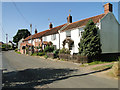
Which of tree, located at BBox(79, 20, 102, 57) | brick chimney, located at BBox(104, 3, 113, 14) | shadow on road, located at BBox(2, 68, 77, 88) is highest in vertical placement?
brick chimney, located at BBox(104, 3, 113, 14)

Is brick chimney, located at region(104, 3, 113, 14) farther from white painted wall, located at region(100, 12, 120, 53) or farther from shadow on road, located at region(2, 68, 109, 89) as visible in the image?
shadow on road, located at region(2, 68, 109, 89)

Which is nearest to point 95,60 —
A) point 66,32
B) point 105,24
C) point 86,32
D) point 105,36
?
point 86,32

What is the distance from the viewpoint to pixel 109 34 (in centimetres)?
1830

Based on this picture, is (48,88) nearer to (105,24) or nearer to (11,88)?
(11,88)

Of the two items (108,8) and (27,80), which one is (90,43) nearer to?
(108,8)

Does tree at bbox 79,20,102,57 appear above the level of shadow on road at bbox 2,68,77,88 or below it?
above

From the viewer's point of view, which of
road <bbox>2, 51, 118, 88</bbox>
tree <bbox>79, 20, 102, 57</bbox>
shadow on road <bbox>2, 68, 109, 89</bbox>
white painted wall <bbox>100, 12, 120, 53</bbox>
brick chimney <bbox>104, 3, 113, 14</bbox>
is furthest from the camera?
brick chimney <bbox>104, 3, 113, 14</bbox>

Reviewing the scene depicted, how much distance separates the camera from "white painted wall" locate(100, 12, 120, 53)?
17.3 metres

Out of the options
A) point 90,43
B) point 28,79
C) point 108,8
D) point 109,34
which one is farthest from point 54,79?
point 108,8

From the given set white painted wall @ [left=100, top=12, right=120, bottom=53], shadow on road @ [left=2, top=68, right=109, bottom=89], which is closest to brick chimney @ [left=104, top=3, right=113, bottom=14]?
white painted wall @ [left=100, top=12, right=120, bottom=53]

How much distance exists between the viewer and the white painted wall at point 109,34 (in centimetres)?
1730

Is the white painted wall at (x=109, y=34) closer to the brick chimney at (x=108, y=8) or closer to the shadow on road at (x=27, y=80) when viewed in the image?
the brick chimney at (x=108, y=8)

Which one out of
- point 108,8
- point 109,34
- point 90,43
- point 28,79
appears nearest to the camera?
point 28,79

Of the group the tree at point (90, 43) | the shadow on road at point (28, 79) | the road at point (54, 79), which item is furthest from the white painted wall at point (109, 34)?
the shadow on road at point (28, 79)
